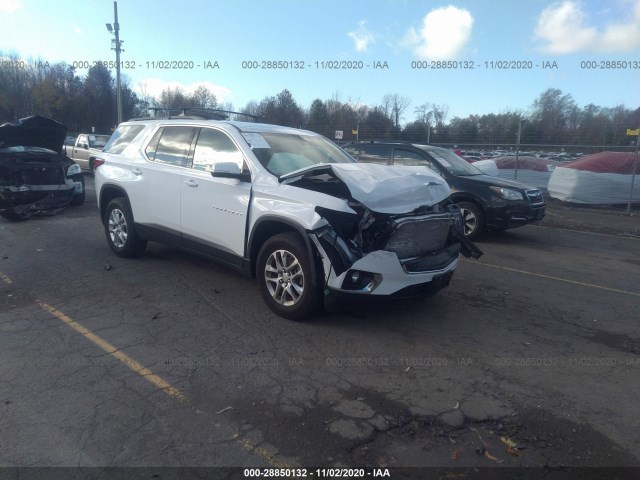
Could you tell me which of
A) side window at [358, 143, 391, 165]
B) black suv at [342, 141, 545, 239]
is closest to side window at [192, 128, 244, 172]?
side window at [358, 143, 391, 165]

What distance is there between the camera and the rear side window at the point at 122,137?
23.0ft

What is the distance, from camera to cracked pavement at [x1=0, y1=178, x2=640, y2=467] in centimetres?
293

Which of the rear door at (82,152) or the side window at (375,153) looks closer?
the side window at (375,153)

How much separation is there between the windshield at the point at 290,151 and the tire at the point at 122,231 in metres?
2.44

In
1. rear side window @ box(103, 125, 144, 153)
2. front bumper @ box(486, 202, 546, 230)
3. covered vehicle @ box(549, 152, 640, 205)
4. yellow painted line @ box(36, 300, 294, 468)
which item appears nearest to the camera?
yellow painted line @ box(36, 300, 294, 468)

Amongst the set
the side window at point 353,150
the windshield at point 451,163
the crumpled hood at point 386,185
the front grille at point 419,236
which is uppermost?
the side window at point 353,150

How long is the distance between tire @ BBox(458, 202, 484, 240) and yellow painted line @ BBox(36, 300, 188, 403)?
22.1ft

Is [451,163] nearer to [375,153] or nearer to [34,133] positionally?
[375,153]

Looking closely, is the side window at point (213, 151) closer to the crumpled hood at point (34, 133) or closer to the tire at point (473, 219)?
the tire at point (473, 219)

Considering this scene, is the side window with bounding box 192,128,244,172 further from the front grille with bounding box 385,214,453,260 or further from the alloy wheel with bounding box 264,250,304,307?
the front grille with bounding box 385,214,453,260

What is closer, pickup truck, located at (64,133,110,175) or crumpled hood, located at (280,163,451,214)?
crumpled hood, located at (280,163,451,214)

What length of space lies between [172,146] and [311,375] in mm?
3781

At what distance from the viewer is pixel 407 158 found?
9.80 metres

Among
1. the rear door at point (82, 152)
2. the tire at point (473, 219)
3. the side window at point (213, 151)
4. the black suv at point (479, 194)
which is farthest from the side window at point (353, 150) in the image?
the rear door at point (82, 152)
